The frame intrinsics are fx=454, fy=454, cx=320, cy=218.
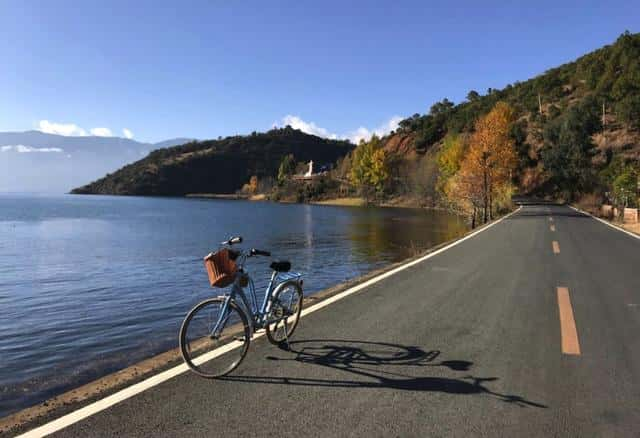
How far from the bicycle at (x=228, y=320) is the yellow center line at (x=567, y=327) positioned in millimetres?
3348

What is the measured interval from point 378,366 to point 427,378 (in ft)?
1.81

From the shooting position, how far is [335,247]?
83.7 feet

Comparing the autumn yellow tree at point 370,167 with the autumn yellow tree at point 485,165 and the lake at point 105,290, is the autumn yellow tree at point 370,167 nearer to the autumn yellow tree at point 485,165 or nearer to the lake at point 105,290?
the autumn yellow tree at point 485,165

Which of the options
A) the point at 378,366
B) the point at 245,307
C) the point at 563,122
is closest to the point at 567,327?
the point at 378,366

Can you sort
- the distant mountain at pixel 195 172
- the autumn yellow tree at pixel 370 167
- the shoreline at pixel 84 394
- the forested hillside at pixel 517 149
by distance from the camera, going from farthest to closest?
1. the distant mountain at pixel 195 172
2. the autumn yellow tree at pixel 370 167
3. the forested hillside at pixel 517 149
4. the shoreline at pixel 84 394

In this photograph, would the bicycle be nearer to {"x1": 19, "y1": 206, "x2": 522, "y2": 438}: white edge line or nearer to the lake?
{"x1": 19, "y1": 206, "x2": 522, "y2": 438}: white edge line

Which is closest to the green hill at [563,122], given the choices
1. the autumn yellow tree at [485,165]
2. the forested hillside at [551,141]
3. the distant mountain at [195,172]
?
the forested hillside at [551,141]

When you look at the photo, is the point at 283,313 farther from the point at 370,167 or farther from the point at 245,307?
the point at 370,167

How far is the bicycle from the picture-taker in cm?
476

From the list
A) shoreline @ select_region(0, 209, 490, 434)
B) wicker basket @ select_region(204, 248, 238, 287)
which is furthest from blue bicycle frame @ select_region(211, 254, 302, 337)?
shoreline @ select_region(0, 209, 490, 434)

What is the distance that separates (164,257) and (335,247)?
30.0 feet

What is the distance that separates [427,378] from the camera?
Answer: 178 inches

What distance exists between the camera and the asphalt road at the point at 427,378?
3.62 metres

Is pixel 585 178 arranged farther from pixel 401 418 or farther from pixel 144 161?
pixel 144 161
